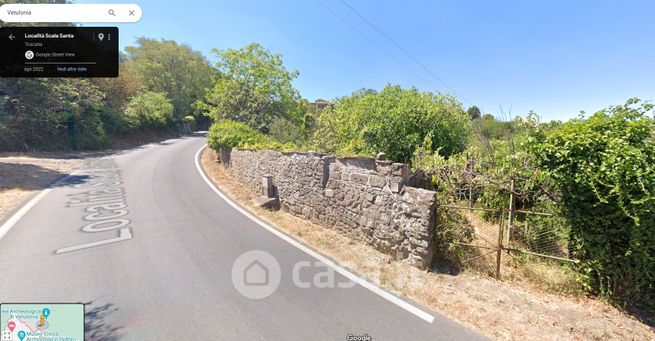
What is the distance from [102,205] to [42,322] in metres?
5.72

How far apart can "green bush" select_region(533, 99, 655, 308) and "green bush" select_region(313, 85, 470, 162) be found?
5.28m

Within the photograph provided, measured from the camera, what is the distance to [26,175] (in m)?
10.1

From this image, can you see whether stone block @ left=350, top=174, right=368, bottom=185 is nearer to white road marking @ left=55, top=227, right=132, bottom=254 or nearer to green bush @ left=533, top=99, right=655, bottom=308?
green bush @ left=533, top=99, right=655, bottom=308

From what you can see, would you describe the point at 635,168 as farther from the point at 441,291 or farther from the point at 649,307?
the point at 441,291

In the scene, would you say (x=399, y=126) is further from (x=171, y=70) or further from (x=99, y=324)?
(x=171, y=70)

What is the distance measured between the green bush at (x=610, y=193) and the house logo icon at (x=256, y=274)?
14.0 feet

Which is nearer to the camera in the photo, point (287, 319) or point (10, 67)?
point (287, 319)

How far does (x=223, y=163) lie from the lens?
13.9 m

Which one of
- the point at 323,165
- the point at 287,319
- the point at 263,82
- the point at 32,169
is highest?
the point at 263,82

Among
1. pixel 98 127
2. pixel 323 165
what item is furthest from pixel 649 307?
pixel 98 127

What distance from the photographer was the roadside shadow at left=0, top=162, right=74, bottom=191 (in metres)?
8.86

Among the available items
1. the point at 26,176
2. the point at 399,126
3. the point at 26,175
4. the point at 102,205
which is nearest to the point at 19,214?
the point at 102,205

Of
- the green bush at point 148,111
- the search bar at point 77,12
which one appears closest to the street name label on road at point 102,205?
the search bar at point 77,12

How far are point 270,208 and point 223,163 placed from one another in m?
7.00
